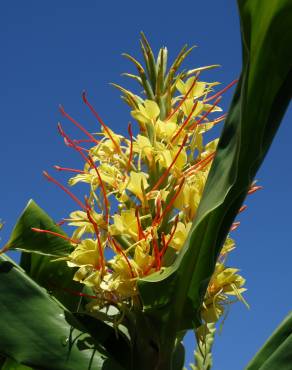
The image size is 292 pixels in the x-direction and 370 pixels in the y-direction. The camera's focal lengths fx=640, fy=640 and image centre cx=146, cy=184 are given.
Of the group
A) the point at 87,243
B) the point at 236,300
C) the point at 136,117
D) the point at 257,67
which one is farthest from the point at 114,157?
the point at 257,67

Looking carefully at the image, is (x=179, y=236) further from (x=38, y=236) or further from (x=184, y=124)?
(x=38, y=236)

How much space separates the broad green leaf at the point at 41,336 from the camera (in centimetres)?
Answer: 124

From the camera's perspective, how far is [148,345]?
125 cm

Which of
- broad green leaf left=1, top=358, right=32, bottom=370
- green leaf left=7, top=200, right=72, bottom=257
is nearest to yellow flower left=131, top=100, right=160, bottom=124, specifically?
green leaf left=7, top=200, right=72, bottom=257

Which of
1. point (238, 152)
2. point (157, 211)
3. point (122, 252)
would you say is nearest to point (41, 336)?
point (122, 252)

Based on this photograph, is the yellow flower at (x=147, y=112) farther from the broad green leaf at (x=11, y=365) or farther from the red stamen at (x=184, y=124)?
the broad green leaf at (x=11, y=365)

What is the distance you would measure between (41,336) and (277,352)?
0.47m

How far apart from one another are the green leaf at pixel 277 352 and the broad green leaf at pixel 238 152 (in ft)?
0.61

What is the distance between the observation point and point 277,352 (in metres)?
1.26

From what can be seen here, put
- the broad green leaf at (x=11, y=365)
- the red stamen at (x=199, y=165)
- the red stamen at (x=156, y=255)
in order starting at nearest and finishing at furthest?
the red stamen at (x=156, y=255), the red stamen at (x=199, y=165), the broad green leaf at (x=11, y=365)

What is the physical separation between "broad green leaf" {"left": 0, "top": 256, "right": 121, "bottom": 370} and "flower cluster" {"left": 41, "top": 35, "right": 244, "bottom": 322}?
0.09 metres

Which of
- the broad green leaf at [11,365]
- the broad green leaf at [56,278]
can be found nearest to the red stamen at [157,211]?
the broad green leaf at [56,278]

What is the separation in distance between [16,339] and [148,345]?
0.84ft

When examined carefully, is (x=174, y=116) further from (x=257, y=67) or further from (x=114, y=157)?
(x=257, y=67)
